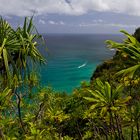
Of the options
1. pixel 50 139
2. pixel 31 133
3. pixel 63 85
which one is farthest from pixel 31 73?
pixel 63 85

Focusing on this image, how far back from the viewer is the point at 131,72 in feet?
55.4

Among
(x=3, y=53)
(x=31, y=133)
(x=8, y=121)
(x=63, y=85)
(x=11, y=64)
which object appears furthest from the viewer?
(x=63, y=85)

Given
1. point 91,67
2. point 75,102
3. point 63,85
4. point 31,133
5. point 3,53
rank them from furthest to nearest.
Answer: point 91,67 → point 63,85 → point 75,102 → point 31,133 → point 3,53

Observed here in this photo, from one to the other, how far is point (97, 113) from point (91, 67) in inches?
4591

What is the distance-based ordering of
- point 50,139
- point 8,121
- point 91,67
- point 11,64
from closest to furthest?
point 11,64, point 8,121, point 50,139, point 91,67

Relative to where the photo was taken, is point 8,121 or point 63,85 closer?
point 8,121

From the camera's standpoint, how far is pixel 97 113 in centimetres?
3092

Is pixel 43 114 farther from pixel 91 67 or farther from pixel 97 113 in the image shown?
pixel 91 67

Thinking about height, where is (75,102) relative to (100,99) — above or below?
below

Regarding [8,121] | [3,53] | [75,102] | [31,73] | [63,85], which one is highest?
[3,53]

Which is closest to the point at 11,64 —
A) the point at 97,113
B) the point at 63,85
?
the point at 97,113

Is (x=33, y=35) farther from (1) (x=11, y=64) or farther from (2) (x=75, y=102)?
→ (2) (x=75, y=102)

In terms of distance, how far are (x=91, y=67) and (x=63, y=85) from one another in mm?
43439

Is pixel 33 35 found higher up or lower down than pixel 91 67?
higher up
